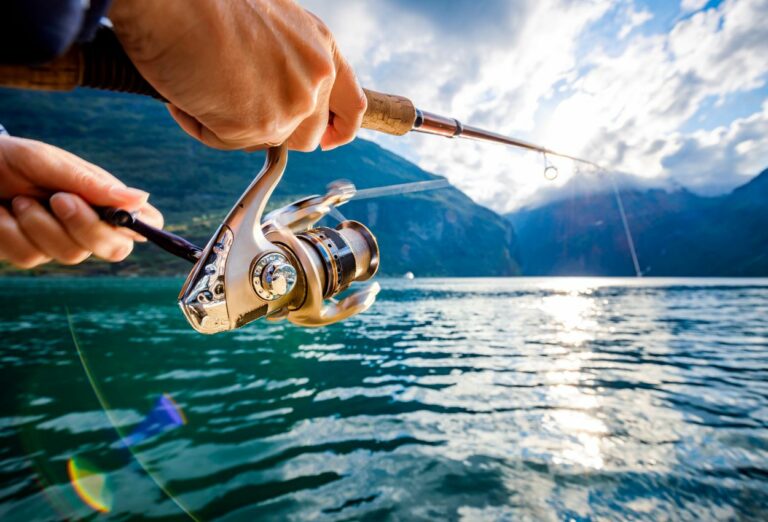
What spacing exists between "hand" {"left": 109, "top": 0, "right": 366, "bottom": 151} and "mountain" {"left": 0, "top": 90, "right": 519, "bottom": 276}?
12677 cm

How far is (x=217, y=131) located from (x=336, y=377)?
8.25 metres

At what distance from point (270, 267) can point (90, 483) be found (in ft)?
14.9

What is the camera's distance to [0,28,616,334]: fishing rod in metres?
0.92

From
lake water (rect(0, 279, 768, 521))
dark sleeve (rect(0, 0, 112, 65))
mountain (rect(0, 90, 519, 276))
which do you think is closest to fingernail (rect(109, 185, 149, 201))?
dark sleeve (rect(0, 0, 112, 65))

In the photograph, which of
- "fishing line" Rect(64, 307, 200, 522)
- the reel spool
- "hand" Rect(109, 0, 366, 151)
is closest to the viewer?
"hand" Rect(109, 0, 366, 151)

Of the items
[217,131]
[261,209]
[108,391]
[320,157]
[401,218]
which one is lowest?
[108,391]

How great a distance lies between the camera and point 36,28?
17.6 inches

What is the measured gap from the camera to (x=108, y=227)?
1370 millimetres

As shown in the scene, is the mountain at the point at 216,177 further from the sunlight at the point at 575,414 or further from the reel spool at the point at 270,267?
the reel spool at the point at 270,267

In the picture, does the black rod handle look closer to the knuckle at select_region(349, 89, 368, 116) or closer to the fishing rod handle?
the fishing rod handle

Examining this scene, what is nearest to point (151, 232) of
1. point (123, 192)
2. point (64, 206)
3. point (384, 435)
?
point (123, 192)

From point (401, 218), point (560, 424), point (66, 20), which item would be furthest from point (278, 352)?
point (401, 218)

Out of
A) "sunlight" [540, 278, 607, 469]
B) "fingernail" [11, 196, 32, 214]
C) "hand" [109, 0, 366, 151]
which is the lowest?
"sunlight" [540, 278, 607, 469]

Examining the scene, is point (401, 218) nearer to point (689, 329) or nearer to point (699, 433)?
point (689, 329)
